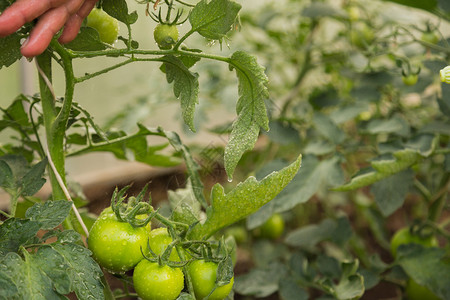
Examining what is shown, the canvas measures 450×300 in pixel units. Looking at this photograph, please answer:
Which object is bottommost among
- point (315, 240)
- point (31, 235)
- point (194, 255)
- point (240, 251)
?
point (240, 251)

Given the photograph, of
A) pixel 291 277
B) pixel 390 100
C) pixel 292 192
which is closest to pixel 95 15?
pixel 292 192

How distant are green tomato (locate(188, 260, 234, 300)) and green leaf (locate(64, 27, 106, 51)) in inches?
9.0

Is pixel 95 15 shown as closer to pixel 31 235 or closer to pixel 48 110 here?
pixel 48 110

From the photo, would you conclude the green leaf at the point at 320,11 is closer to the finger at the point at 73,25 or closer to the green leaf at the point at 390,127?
the green leaf at the point at 390,127

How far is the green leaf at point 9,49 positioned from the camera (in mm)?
483

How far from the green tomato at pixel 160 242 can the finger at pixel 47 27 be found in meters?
0.20

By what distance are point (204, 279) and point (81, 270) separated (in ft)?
0.37

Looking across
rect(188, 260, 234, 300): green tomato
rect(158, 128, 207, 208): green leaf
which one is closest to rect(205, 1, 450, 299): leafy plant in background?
rect(158, 128, 207, 208): green leaf

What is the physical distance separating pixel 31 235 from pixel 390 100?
3.07 feet

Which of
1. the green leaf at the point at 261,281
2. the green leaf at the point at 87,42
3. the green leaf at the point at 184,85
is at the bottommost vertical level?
the green leaf at the point at 261,281

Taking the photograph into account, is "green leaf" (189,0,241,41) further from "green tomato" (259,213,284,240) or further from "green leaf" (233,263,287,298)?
"green tomato" (259,213,284,240)

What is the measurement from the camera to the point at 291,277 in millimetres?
852

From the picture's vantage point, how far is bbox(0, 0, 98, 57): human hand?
1.34ft

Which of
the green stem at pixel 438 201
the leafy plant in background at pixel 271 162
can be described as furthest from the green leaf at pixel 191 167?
the green stem at pixel 438 201
